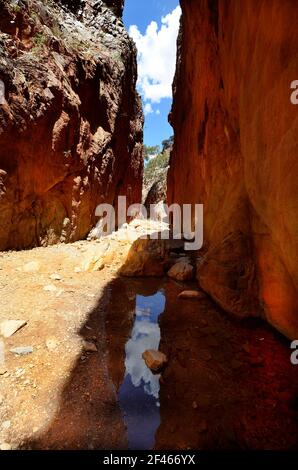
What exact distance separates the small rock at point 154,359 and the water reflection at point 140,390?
0.05m

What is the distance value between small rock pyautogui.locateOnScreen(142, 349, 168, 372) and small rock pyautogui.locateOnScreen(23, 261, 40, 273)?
10.7ft

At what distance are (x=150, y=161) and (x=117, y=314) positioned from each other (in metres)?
44.5

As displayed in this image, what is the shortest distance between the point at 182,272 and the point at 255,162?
9.79 feet

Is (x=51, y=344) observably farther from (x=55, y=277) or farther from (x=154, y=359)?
(x=55, y=277)

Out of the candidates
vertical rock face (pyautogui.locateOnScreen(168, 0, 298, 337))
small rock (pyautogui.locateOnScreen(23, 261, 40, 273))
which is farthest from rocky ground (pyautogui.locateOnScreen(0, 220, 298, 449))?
vertical rock face (pyautogui.locateOnScreen(168, 0, 298, 337))

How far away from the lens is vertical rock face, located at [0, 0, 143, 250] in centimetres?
→ 596

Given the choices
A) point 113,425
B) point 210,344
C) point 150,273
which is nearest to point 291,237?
point 210,344

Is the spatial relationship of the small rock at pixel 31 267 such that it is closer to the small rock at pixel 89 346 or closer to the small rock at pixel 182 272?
the small rock at pixel 89 346

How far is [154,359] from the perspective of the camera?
2.82 meters

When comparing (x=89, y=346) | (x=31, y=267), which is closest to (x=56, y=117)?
(x=31, y=267)

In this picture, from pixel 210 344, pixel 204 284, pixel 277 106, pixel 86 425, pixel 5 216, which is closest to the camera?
pixel 86 425

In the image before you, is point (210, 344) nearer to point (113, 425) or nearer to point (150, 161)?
point (113, 425)

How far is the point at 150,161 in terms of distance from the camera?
151ft

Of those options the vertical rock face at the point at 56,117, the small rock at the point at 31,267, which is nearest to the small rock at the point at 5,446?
the small rock at the point at 31,267
